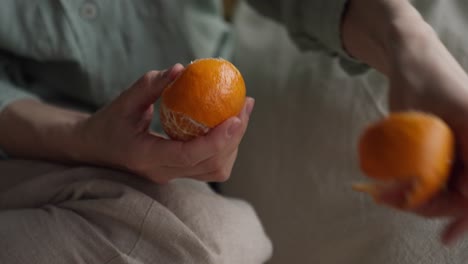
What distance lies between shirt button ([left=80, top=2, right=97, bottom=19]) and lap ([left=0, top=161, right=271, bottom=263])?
270mm

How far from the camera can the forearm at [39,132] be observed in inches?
27.9

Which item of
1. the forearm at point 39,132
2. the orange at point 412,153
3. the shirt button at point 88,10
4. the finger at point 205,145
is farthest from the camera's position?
the shirt button at point 88,10

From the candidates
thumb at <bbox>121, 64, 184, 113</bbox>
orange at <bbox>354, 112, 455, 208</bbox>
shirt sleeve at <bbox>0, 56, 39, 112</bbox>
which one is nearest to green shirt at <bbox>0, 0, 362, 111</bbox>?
shirt sleeve at <bbox>0, 56, 39, 112</bbox>

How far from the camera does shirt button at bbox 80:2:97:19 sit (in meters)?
0.81

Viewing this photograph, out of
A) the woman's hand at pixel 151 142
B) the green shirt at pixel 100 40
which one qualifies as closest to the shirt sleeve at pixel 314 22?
the green shirt at pixel 100 40

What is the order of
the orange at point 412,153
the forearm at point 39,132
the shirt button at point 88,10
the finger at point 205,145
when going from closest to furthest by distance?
Answer: the orange at point 412,153, the finger at point 205,145, the forearm at point 39,132, the shirt button at point 88,10

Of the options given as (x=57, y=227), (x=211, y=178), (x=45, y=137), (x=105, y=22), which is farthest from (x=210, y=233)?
(x=105, y=22)

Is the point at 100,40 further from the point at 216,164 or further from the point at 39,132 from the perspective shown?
the point at 216,164

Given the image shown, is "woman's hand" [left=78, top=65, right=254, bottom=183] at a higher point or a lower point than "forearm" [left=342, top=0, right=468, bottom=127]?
lower

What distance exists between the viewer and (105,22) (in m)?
0.83

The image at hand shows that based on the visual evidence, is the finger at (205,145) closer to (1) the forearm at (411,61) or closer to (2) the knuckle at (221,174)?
(2) the knuckle at (221,174)

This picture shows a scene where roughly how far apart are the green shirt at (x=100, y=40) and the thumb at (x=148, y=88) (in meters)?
0.26

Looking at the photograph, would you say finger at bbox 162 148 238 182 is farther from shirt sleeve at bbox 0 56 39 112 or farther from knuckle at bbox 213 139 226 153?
shirt sleeve at bbox 0 56 39 112

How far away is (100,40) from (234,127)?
406 millimetres
